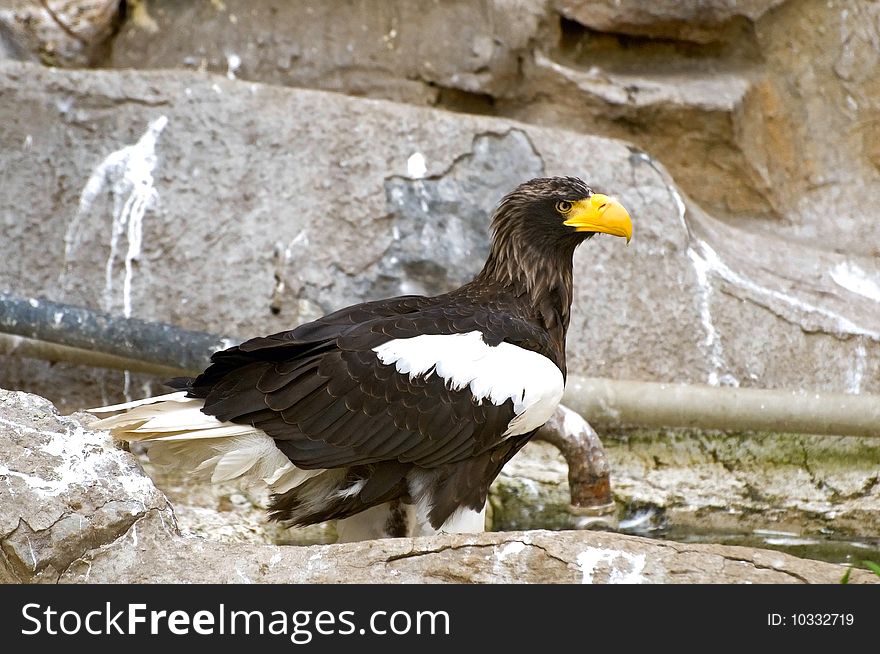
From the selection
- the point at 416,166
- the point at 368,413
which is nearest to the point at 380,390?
the point at 368,413

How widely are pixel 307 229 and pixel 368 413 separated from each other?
1968mm

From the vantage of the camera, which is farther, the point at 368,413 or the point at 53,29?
the point at 53,29

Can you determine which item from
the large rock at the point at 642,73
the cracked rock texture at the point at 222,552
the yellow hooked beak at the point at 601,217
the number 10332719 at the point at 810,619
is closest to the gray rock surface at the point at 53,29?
the large rock at the point at 642,73

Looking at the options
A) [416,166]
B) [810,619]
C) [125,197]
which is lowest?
[810,619]

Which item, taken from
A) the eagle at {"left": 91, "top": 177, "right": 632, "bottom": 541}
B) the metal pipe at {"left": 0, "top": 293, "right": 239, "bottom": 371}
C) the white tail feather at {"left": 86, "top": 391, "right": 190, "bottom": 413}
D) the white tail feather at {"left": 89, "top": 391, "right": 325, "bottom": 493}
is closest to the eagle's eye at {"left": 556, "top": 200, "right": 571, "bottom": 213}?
the eagle at {"left": 91, "top": 177, "right": 632, "bottom": 541}

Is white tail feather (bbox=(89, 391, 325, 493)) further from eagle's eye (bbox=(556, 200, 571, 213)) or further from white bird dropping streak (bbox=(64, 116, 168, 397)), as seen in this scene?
white bird dropping streak (bbox=(64, 116, 168, 397))

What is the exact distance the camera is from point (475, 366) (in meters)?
3.46

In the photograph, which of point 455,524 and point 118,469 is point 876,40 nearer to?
point 455,524

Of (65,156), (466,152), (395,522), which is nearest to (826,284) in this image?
(466,152)

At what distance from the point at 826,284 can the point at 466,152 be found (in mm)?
1789

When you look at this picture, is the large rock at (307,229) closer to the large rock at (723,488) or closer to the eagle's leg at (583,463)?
the large rock at (723,488)

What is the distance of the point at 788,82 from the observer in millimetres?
6418

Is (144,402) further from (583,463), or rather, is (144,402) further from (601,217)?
(583,463)

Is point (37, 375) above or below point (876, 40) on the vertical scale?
below
